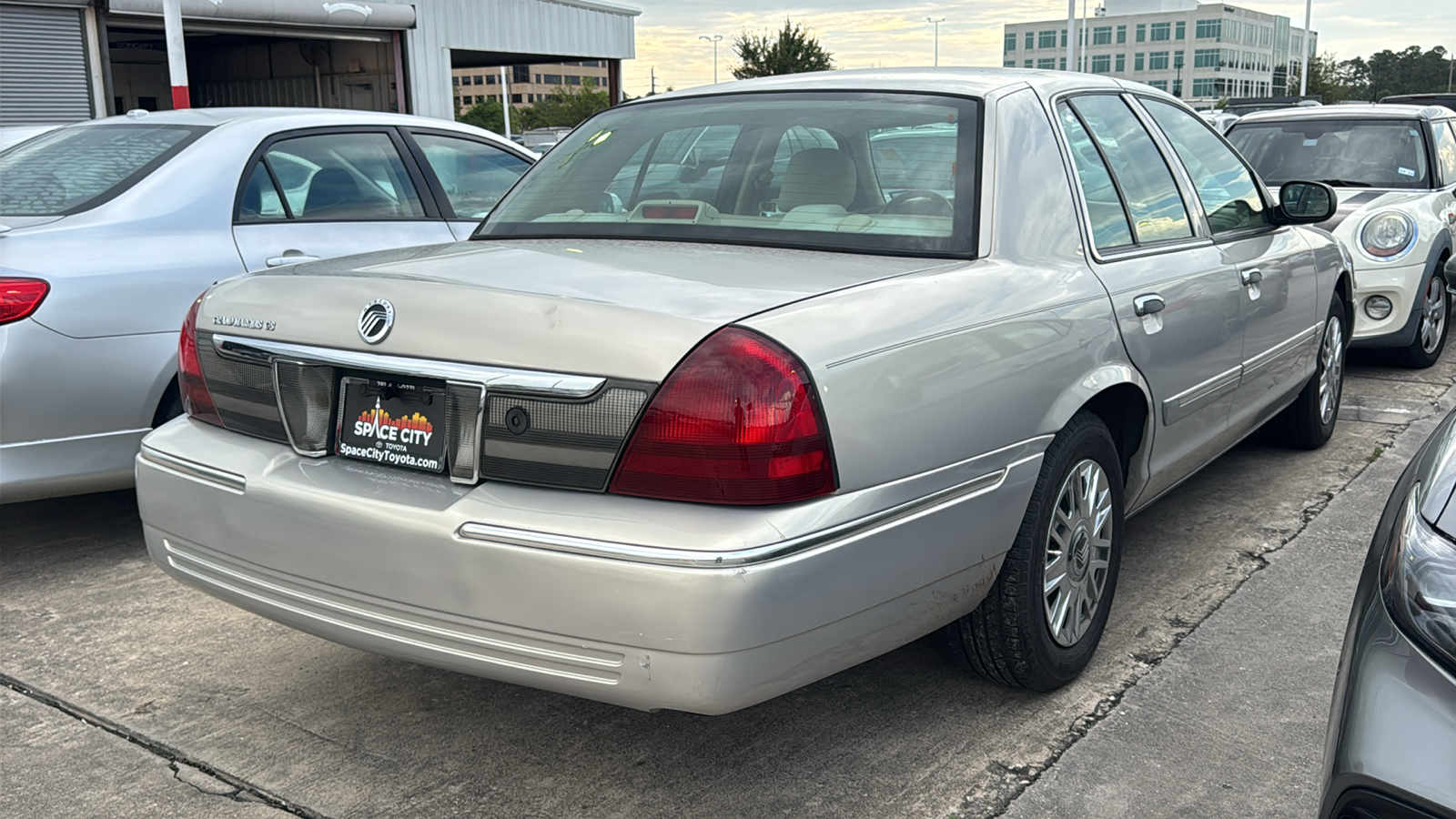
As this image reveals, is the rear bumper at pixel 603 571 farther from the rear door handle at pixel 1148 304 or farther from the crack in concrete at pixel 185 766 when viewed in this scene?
the rear door handle at pixel 1148 304

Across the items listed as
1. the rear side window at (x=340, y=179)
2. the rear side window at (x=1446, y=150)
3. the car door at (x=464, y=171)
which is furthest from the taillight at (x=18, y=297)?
the rear side window at (x=1446, y=150)

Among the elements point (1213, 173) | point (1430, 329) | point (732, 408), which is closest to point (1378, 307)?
point (1430, 329)

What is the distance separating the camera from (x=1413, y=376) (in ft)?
24.1

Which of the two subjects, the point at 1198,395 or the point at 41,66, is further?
the point at 41,66

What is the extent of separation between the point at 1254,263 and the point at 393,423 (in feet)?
9.75

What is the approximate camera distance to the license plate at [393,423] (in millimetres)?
2480

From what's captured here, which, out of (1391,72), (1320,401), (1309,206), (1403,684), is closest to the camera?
(1403,684)

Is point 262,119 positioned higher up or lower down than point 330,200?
higher up

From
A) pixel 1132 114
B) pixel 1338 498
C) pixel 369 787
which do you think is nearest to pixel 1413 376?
pixel 1338 498

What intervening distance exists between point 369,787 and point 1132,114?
297 centimetres

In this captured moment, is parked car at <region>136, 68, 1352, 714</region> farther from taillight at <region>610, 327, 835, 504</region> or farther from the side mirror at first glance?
the side mirror

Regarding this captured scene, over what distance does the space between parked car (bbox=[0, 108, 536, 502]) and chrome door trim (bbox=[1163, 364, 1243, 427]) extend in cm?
306

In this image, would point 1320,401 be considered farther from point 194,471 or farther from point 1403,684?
point 194,471

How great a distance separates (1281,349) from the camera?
4.45m
